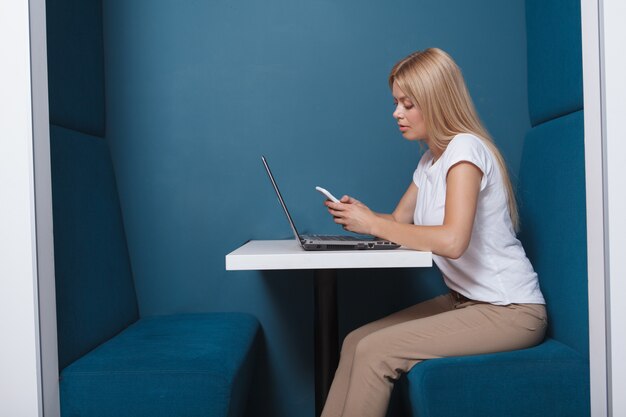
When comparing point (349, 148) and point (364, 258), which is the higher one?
point (349, 148)

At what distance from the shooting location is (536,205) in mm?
2029

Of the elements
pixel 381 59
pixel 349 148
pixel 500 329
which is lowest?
pixel 500 329

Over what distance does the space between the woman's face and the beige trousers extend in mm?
530

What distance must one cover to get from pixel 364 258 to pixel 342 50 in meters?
1.14

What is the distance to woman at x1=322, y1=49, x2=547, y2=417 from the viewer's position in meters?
1.58

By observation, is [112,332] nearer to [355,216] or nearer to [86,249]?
[86,249]

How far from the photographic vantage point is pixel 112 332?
6.65 feet

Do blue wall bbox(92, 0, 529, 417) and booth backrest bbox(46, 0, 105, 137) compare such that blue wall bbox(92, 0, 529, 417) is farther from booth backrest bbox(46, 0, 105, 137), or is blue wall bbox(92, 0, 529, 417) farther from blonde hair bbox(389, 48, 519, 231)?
blonde hair bbox(389, 48, 519, 231)

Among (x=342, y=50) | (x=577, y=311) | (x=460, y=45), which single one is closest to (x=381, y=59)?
(x=342, y=50)

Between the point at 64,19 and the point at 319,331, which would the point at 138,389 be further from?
the point at 64,19

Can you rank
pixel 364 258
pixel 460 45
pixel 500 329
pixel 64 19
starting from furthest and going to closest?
pixel 460 45 → pixel 64 19 → pixel 500 329 → pixel 364 258

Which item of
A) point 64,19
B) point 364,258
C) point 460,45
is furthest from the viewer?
point 460,45

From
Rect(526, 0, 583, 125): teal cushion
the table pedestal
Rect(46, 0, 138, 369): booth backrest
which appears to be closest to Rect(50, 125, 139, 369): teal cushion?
Rect(46, 0, 138, 369): booth backrest

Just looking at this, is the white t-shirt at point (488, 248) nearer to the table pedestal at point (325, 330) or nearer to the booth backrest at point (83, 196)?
the table pedestal at point (325, 330)
